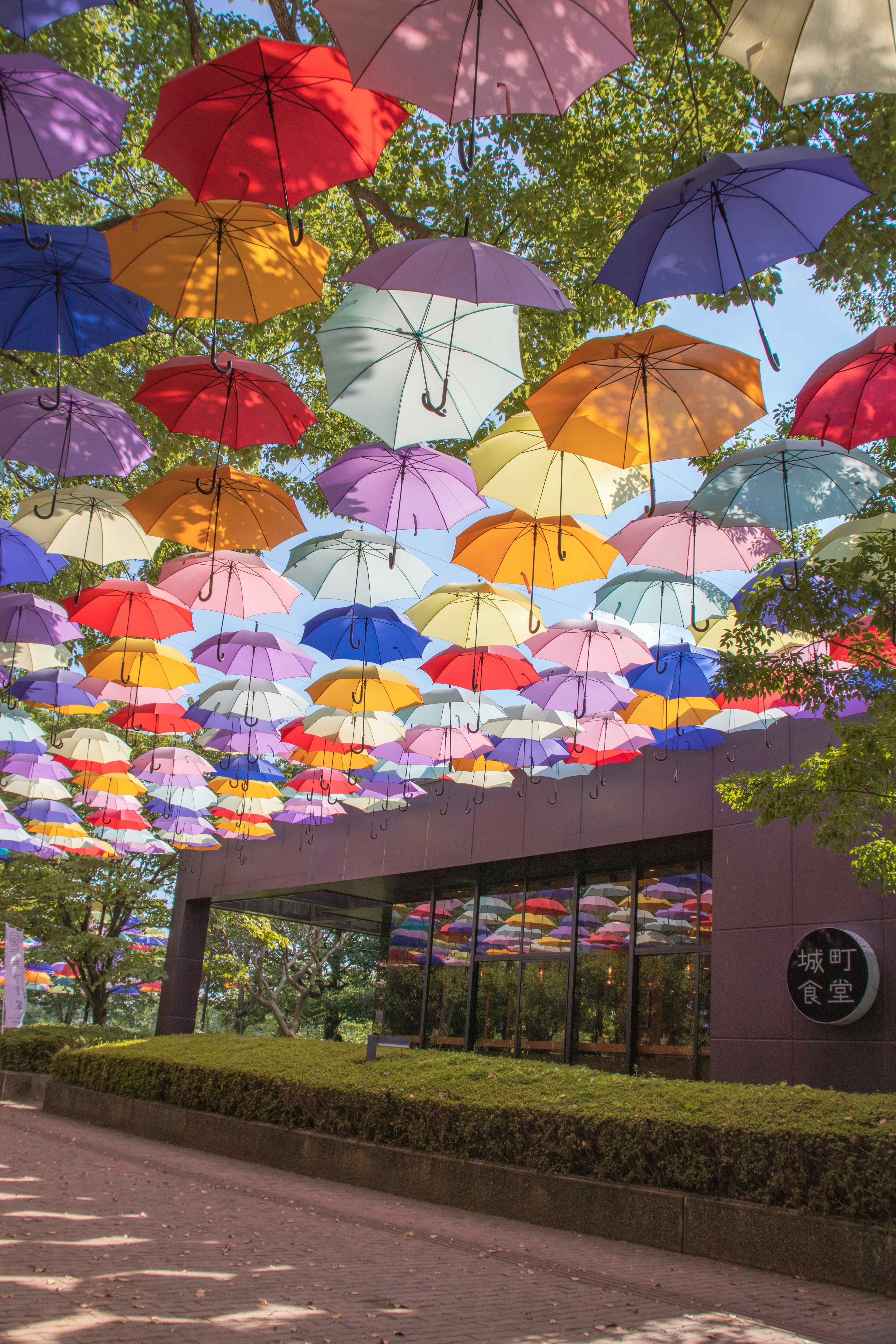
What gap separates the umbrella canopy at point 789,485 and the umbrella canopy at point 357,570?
10.6 ft

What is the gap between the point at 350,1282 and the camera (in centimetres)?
500

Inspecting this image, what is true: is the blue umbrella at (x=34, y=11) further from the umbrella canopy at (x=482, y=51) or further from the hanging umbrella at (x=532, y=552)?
the hanging umbrella at (x=532, y=552)

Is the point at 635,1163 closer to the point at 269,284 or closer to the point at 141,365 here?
the point at 269,284

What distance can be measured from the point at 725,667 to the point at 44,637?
6.89 m

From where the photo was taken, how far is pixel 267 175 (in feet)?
15.0

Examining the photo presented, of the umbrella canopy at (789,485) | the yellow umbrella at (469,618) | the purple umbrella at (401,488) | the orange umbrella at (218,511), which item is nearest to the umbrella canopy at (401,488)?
the purple umbrella at (401,488)

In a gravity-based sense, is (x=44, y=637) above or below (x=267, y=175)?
below

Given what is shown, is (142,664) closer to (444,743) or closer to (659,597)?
(444,743)

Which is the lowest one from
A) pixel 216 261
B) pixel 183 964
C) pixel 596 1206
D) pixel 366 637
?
pixel 596 1206

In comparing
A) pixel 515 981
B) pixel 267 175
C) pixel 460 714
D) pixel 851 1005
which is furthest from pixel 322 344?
pixel 515 981

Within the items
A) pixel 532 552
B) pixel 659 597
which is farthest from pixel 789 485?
pixel 659 597

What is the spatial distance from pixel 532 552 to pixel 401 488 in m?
1.28

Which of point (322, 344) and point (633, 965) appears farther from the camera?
point (633, 965)

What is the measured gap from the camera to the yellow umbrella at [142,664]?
33.7 feet
